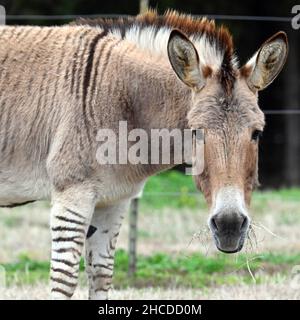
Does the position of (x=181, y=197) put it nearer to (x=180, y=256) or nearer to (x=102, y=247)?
(x=180, y=256)

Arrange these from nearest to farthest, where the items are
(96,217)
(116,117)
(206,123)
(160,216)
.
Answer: (206,123) → (116,117) → (96,217) → (160,216)

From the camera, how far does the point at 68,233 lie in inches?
238

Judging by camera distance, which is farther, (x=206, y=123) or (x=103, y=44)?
(x=103, y=44)

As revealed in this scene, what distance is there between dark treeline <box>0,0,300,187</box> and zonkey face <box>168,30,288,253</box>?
13.3 metres

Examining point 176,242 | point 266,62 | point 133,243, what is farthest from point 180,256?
point 266,62

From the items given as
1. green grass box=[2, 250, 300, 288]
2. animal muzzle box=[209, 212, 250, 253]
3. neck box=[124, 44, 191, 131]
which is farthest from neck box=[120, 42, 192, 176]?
green grass box=[2, 250, 300, 288]

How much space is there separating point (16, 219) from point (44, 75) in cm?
686

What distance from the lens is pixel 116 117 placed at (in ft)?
20.3

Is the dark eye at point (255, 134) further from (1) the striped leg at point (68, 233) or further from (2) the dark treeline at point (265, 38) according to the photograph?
(2) the dark treeline at point (265, 38)

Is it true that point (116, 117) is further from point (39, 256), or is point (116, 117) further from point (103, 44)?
point (39, 256)

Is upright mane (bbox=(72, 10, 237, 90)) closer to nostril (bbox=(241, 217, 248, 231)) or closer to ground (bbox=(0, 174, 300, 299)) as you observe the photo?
nostril (bbox=(241, 217, 248, 231))

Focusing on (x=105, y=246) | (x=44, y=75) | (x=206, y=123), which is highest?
(x=44, y=75)

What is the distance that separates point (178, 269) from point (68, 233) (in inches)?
141

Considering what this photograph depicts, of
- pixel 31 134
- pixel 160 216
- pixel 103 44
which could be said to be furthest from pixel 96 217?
pixel 160 216
